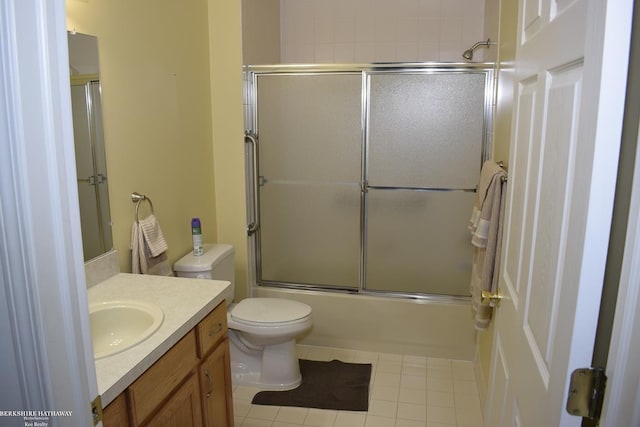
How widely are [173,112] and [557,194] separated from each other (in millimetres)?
1941

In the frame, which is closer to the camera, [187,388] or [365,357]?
[187,388]

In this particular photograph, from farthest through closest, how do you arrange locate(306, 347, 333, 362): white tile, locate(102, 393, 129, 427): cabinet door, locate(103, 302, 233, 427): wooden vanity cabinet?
locate(306, 347, 333, 362): white tile, locate(103, 302, 233, 427): wooden vanity cabinet, locate(102, 393, 129, 427): cabinet door

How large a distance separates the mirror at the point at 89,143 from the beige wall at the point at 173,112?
0.04m

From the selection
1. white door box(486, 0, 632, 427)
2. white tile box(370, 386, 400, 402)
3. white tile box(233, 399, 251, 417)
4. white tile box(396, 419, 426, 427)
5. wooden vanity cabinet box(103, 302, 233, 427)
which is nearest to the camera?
white door box(486, 0, 632, 427)

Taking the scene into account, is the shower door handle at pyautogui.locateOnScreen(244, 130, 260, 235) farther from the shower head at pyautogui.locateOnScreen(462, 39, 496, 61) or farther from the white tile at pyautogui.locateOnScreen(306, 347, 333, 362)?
the shower head at pyautogui.locateOnScreen(462, 39, 496, 61)

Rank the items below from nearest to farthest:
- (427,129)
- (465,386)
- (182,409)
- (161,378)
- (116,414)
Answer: (116,414) < (161,378) < (182,409) < (465,386) < (427,129)

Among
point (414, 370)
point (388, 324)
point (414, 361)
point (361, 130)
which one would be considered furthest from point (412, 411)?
point (361, 130)

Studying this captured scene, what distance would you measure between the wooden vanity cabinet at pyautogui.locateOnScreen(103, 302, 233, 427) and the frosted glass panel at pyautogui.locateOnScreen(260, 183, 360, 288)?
1.27 meters

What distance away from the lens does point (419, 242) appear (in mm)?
2906

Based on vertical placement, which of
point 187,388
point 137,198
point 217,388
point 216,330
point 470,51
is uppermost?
point 470,51

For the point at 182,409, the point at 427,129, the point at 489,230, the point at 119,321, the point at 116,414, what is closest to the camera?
the point at 116,414

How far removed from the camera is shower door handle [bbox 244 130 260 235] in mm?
2900

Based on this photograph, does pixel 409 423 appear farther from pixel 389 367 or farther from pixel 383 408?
pixel 389 367

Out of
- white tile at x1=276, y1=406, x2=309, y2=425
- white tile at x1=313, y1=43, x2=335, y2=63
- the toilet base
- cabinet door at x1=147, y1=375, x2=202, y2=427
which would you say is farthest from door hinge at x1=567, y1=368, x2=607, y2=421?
white tile at x1=313, y1=43, x2=335, y2=63
